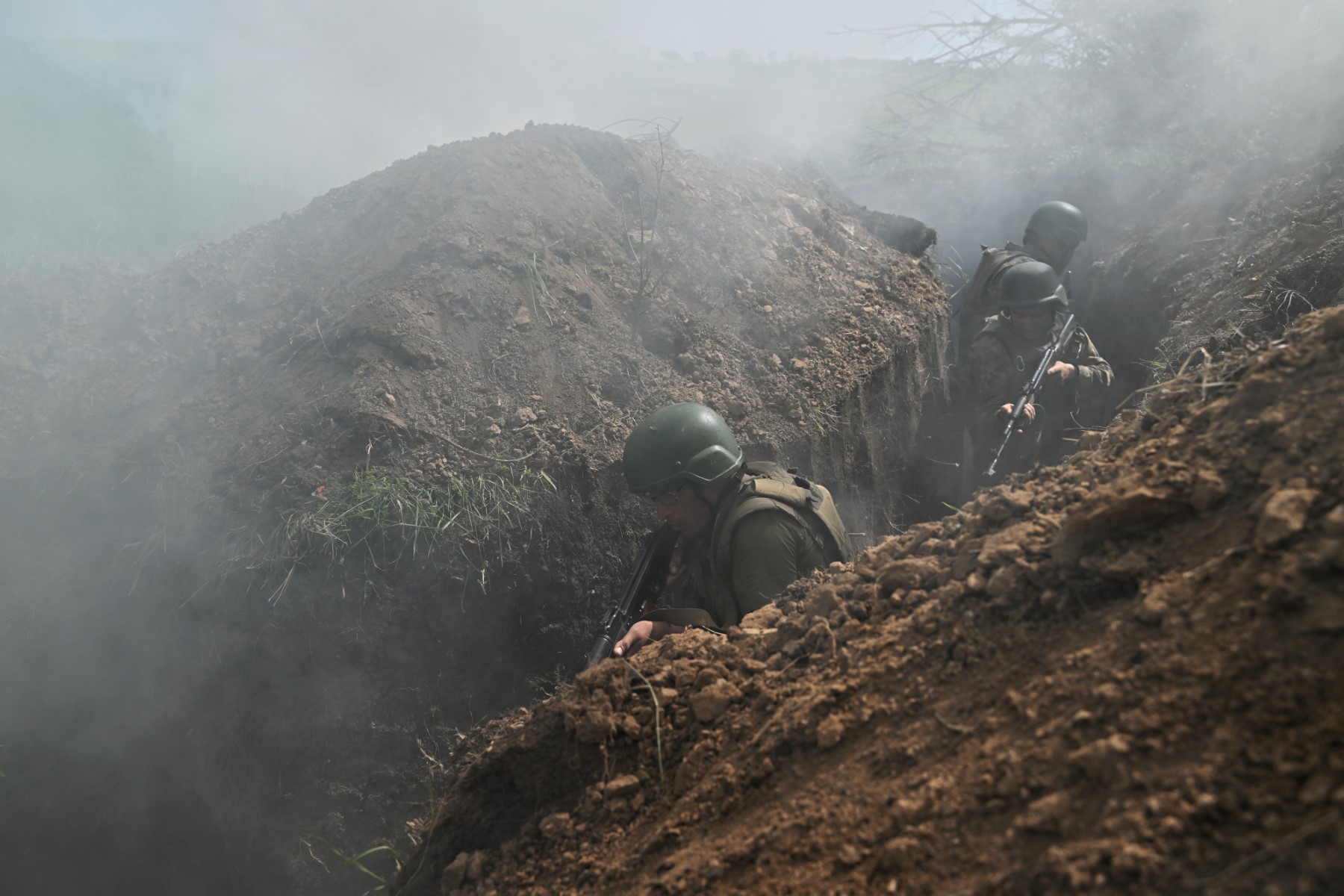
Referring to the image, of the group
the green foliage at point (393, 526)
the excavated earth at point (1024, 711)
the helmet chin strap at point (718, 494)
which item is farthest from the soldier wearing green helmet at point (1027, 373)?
the green foliage at point (393, 526)

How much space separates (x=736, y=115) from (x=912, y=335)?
361 inches

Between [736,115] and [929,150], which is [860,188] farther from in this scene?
[736,115]

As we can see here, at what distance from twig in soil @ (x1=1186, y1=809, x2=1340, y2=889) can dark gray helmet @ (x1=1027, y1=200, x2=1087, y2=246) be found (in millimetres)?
6613

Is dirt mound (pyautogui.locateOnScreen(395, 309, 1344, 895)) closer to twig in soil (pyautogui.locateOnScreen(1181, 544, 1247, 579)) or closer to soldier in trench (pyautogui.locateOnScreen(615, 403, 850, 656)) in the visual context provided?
twig in soil (pyautogui.locateOnScreen(1181, 544, 1247, 579))

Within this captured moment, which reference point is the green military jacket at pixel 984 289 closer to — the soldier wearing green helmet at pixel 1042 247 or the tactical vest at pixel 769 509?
the soldier wearing green helmet at pixel 1042 247

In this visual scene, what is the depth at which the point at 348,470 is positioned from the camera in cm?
435

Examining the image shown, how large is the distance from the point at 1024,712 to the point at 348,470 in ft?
12.4

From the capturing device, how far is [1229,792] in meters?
1.19

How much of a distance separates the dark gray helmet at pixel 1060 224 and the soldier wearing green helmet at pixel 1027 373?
1.07 m

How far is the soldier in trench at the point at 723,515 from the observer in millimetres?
3402

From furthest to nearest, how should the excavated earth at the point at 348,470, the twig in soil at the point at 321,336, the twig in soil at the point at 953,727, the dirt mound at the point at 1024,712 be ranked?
the twig in soil at the point at 321,336 < the excavated earth at the point at 348,470 < the twig in soil at the point at 953,727 < the dirt mound at the point at 1024,712

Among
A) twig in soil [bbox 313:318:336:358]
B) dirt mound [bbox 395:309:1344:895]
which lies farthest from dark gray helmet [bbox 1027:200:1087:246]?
twig in soil [bbox 313:318:336:358]

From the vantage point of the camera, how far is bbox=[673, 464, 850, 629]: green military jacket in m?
3.38

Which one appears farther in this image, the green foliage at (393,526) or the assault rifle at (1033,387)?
the assault rifle at (1033,387)
